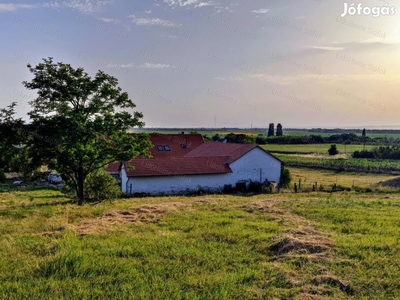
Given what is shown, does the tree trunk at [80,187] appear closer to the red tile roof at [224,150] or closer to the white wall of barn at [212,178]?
the white wall of barn at [212,178]

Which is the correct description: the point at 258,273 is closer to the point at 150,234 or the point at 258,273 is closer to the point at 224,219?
the point at 150,234

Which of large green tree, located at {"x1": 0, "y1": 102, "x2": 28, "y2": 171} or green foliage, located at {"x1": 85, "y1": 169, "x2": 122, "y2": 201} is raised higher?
large green tree, located at {"x1": 0, "y1": 102, "x2": 28, "y2": 171}

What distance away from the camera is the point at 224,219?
1101cm

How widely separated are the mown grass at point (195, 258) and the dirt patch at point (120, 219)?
0.04 meters

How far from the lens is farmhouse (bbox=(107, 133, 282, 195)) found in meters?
27.4

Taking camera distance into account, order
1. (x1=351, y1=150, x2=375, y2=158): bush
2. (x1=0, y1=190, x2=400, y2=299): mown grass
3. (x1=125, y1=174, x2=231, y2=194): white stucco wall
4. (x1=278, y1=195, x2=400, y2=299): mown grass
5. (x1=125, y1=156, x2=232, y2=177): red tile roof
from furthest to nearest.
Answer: (x1=351, y1=150, x2=375, y2=158): bush
(x1=125, y1=156, x2=232, y2=177): red tile roof
(x1=125, y1=174, x2=231, y2=194): white stucco wall
(x1=278, y1=195, x2=400, y2=299): mown grass
(x1=0, y1=190, x2=400, y2=299): mown grass

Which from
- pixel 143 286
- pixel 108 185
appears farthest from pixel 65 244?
pixel 108 185

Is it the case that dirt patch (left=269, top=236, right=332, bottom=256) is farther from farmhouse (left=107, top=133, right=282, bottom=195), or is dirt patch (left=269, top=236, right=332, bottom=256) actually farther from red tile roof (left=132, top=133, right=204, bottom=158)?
red tile roof (left=132, top=133, right=204, bottom=158)

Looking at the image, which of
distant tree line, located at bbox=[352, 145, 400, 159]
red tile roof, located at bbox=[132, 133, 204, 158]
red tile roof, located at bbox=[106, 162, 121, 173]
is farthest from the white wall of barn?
distant tree line, located at bbox=[352, 145, 400, 159]

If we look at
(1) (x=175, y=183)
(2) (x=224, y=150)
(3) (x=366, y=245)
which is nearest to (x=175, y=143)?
(2) (x=224, y=150)

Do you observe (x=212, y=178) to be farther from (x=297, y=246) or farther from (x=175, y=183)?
(x=297, y=246)

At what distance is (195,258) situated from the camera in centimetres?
690

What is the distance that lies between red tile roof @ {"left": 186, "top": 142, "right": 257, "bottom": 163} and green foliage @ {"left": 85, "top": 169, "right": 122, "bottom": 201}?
1366cm

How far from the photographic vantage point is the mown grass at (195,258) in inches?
214
